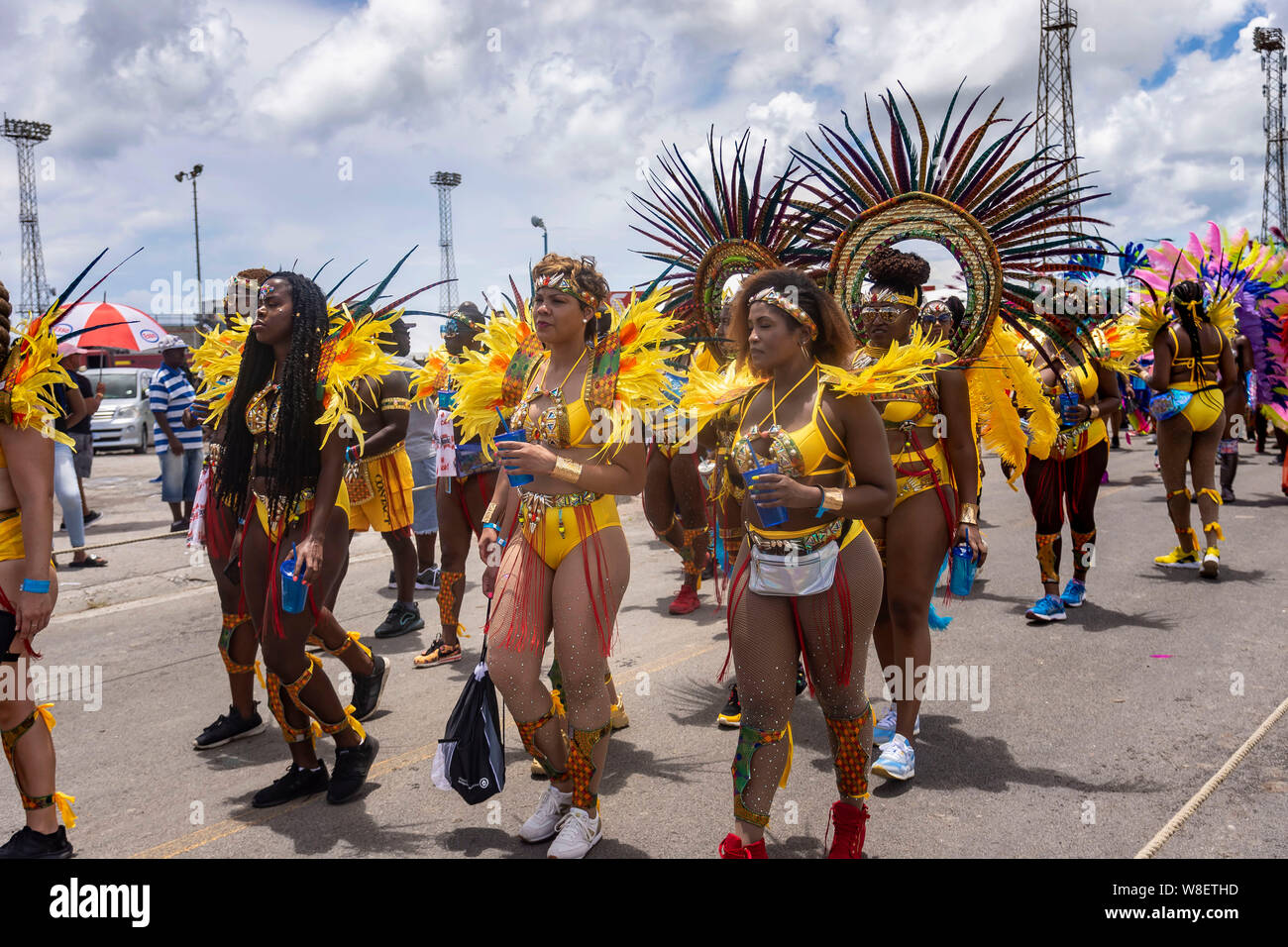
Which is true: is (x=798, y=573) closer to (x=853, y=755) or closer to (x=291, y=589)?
(x=853, y=755)

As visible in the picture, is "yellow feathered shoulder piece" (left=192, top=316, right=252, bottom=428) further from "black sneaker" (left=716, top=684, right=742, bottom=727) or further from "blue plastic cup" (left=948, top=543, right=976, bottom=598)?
"blue plastic cup" (left=948, top=543, right=976, bottom=598)

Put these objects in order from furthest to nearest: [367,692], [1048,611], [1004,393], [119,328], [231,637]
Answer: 1. [119,328]
2. [1048,611]
3. [1004,393]
4. [367,692]
5. [231,637]

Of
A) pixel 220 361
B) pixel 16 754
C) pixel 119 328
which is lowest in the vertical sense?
pixel 16 754

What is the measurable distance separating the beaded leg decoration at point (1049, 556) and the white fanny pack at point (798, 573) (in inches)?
162

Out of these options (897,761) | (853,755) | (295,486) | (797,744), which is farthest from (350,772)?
(897,761)

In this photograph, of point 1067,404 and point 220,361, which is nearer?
point 220,361

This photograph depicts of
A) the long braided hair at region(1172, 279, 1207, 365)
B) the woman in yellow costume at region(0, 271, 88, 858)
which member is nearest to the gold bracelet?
the woman in yellow costume at region(0, 271, 88, 858)

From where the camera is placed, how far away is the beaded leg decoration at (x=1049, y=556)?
6.62 metres

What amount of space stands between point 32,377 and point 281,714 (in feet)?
5.16

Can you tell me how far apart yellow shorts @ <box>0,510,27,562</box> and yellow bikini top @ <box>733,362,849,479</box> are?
8.02 feet

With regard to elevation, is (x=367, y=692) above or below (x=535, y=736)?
below

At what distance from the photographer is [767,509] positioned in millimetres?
3098

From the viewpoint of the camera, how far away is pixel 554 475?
3367 millimetres
